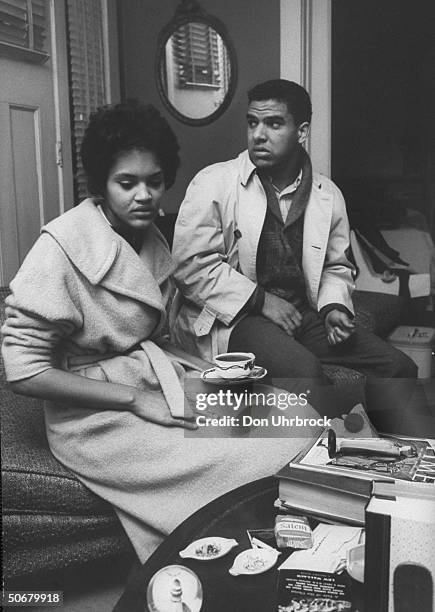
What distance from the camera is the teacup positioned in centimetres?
103

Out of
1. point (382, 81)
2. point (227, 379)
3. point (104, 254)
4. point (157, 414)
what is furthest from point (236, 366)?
point (382, 81)

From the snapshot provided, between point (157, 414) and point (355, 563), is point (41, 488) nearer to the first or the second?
point (157, 414)

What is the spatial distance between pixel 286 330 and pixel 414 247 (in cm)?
26

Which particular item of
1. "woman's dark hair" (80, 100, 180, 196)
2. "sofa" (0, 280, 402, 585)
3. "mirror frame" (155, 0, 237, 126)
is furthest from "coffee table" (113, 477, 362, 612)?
"mirror frame" (155, 0, 237, 126)

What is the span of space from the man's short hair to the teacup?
0.41 meters

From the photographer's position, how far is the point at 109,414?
3.30 ft

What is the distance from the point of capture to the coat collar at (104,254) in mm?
975

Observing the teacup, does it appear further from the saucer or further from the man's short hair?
the man's short hair

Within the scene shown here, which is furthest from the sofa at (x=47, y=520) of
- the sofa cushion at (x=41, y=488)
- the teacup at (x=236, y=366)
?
the teacup at (x=236, y=366)

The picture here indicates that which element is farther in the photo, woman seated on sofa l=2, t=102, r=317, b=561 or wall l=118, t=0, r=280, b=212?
wall l=118, t=0, r=280, b=212

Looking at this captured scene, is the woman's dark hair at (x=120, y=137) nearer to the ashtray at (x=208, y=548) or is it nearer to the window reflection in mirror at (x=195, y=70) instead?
the window reflection in mirror at (x=195, y=70)

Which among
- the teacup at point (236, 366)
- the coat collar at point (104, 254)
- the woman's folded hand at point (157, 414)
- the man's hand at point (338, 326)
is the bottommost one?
the woman's folded hand at point (157, 414)

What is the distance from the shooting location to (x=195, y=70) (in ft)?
3.72

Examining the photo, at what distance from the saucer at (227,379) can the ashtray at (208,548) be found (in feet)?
1.14
